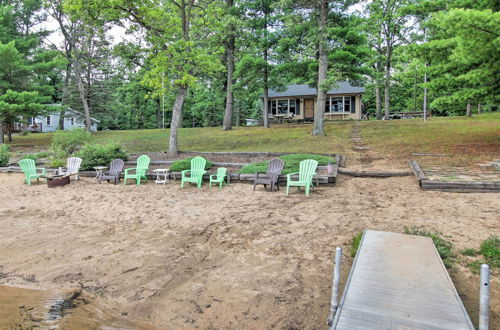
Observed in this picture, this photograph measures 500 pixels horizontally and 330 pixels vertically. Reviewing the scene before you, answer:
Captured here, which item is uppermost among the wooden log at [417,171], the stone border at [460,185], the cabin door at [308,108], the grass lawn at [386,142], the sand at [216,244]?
the cabin door at [308,108]

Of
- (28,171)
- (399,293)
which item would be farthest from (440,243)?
(28,171)

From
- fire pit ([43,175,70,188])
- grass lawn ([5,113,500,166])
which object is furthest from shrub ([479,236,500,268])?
fire pit ([43,175,70,188])

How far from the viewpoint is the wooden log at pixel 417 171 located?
7.16 meters

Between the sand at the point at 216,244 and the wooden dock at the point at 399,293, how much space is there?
1.14 feet

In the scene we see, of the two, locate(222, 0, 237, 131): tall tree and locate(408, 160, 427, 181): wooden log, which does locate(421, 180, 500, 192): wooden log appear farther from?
locate(222, 0, 237, 131): tall tree

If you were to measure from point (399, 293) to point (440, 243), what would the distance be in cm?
179

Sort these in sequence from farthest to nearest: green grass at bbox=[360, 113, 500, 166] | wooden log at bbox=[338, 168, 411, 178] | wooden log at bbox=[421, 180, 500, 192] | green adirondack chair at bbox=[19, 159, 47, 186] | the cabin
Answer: the cabin, green grass at bbox=[360, 113, 500, 166], green adirondack chair at bbox=[19, 159, 47, 186], wooden log at bbox=[338, 168, 411, 178], wooden log at bbox=[421, 180, 500, 192]

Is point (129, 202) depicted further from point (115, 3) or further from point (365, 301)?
point (115, 3)

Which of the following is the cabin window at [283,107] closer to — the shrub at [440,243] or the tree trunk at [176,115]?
the tree trunk at [176,115]

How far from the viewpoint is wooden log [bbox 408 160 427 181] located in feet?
23.5

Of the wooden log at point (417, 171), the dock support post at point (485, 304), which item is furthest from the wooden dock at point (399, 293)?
the wooden log at point (417, 171)

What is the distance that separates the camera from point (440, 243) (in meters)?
3.97

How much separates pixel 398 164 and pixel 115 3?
10.5 metres

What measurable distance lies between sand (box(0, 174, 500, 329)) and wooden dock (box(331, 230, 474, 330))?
348mm
